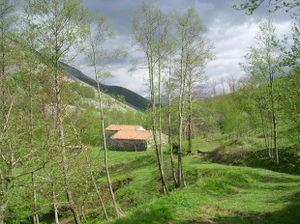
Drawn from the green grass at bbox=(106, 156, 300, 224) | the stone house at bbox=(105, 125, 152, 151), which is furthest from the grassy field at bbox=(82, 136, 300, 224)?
the stone house at bbox=(105, 125, 152, 151)

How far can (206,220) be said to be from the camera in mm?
12453

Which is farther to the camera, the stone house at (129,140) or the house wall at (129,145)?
the stone house at (129,140)

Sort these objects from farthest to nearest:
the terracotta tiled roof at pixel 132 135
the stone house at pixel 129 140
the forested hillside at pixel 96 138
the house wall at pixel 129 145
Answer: the terracotta tiled roof at pixel 132 135 < the stone house at pixel 129 140 < the house wall at pixel 129 145 < the forested hillside at pixel 96 138

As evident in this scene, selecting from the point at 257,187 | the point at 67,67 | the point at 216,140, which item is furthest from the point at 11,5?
the point at 216,140

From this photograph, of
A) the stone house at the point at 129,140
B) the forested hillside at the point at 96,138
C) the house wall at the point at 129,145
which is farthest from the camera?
the stone house at the point at 129,140

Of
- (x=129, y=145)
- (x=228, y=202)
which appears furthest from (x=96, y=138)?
(x=129, y=145)

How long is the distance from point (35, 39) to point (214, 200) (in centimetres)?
1304

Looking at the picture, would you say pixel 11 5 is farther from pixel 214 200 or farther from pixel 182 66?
pixel 214 200

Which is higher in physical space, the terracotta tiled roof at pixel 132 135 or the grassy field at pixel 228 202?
the terracotta tiled roof at pixel 132 135

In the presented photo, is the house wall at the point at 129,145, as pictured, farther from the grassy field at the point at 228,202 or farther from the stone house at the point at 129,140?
the grassy field at the point at 228,202

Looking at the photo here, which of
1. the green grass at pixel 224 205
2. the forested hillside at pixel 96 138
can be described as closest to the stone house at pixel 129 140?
the forested hillside at pixel 96 138

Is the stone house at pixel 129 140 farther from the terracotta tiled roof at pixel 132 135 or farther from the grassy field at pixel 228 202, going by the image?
the grassy field at pixel 228 202

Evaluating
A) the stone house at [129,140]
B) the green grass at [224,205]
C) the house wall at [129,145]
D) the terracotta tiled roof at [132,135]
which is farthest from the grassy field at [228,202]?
the terracotta tiled roof at [132,135]

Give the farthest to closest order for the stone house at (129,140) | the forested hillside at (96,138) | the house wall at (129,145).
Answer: the stone house at (129,140), the house wall at (129,145), the forested hillside at (96,138)
